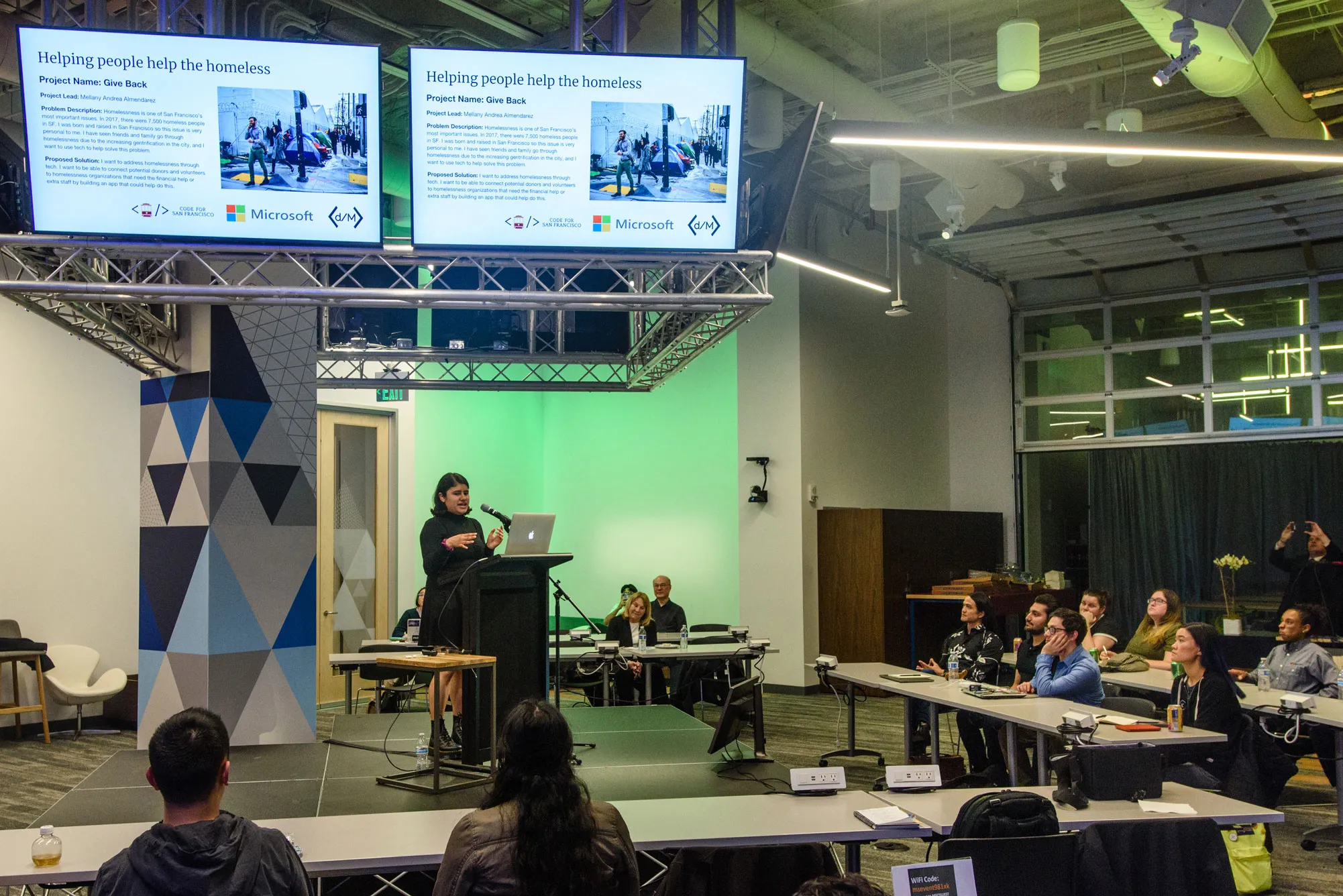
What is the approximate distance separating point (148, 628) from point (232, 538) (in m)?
0.90

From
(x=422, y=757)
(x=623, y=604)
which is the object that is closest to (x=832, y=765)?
(x=422, y=757)

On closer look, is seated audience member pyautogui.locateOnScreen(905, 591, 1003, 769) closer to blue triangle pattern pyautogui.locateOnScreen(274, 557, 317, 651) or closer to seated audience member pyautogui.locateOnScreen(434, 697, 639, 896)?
blue triangle pattern pyautogui.locateOnScreen(274, 557, 317, 651)

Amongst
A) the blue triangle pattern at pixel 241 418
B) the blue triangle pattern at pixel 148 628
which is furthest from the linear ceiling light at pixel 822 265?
the blue triangle pattern at pixel 148 628

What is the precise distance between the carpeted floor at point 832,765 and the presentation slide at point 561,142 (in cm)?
310

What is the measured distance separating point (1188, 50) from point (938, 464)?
9.23 m

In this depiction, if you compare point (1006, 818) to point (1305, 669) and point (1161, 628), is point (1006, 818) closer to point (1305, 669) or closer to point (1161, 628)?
point (1305, 669)

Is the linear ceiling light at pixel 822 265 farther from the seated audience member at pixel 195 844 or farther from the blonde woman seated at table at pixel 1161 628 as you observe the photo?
the seated audience member at pixel 195 844

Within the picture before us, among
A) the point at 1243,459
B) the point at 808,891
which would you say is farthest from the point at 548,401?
the point at 808,891

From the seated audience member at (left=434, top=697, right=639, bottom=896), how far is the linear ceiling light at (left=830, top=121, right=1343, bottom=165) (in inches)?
153

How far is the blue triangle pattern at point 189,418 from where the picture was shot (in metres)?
7.44

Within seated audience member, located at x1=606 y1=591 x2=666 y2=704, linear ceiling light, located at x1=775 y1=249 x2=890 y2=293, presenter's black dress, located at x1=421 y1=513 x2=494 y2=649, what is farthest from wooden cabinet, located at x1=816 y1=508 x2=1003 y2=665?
presenter's black dress, located at x1=421 y1=513 x2=494 y2=649

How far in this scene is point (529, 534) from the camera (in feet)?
21.0

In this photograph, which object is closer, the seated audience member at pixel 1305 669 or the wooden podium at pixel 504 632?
the wooden podium at pixel 504 632

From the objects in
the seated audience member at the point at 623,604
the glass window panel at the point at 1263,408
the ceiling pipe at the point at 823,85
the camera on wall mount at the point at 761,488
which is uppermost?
the ceiling pipe at the point at 823,85
